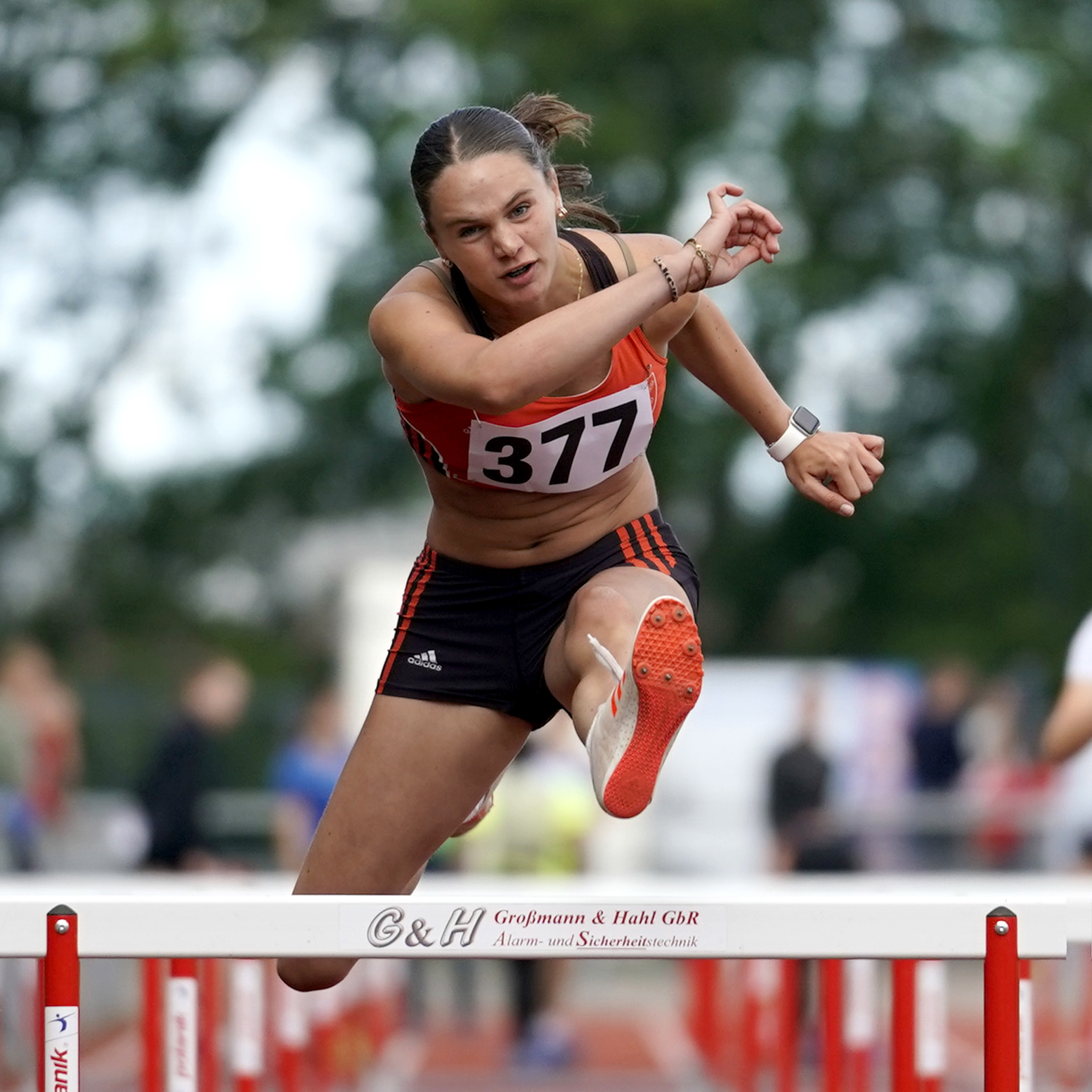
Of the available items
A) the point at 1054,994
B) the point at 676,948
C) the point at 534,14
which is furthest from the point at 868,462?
the point at 534,14

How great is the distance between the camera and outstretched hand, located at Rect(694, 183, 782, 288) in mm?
3299

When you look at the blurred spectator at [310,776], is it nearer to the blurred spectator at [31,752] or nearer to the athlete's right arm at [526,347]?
the blurred spectator at [31,752]

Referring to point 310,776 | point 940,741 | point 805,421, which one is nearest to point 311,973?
point 805,421

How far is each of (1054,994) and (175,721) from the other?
452 centimetres

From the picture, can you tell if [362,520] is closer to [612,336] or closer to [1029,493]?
[1029,493]

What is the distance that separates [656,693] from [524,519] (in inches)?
24.7

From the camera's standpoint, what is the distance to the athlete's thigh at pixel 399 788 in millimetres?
3732

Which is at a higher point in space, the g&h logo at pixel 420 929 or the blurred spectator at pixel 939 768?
the blurred spectator at pixel 939 768

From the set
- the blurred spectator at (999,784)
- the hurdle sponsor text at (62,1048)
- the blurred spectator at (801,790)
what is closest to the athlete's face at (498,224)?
the hurdle sponsor text at (62,1048)

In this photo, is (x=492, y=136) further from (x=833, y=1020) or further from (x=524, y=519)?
(x=833, y=1020)

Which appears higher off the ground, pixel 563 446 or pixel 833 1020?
pixel 563 446

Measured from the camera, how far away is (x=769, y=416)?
150 inches

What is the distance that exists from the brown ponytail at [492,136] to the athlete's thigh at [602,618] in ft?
2.47

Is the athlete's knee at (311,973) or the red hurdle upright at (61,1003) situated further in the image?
the athlete's knee at (311,973)
